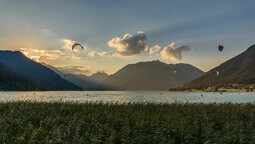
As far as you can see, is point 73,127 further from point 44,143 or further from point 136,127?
point 44,143

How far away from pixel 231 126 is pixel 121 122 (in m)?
8.38

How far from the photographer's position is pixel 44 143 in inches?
667

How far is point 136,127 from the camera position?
2366cm

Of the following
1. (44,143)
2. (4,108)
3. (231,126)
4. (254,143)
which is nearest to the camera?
(44,143)

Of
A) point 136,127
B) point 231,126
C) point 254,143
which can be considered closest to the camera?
point 254,143

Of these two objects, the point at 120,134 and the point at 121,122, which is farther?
the point at 121,122

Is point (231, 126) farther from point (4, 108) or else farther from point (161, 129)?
point (4, 108)

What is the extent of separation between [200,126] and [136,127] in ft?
17.0

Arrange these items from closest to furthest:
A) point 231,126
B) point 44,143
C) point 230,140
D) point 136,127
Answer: point 44,143 < point 230,140 < point 136,127 < point 231,126

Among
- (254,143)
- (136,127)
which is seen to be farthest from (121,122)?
(254,143)

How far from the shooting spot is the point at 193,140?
854 inches

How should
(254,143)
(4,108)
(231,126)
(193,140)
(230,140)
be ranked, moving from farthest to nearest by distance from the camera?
1. (4,108)
2. (231,126)
3. (193,140)
4. (230,140)
5. (254,143)

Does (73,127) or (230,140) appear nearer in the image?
(230,140)

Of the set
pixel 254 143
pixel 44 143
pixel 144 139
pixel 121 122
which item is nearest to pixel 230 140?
pixel 254 143
